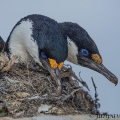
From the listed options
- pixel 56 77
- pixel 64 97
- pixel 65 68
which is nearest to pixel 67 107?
pixel 64 97

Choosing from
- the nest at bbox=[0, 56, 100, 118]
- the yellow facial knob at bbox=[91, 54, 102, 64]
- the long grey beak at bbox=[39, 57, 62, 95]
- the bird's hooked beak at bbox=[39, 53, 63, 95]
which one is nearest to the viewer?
the nest at bbox=[0, 56, 100, 118]

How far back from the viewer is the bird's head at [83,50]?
529cm

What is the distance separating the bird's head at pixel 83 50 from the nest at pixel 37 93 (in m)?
0.54

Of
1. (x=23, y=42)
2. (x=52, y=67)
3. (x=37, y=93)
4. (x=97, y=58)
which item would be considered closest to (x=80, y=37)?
(x=97, y=58)

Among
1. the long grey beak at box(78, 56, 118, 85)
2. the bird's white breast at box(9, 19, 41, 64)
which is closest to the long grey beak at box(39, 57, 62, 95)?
the bird's white breast at box(9, 19, 41, 64)

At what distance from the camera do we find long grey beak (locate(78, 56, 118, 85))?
5020 mm

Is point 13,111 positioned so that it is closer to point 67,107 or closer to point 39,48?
point 67,107

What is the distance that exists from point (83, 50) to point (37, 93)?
4.41 feet

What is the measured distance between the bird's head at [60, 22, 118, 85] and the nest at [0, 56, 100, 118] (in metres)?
0.54

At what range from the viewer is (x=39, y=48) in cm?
467

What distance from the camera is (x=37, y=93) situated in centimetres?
430

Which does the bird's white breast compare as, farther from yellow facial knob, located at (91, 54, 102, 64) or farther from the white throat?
yellow facial knob, located at (91, 54, 102, 64)

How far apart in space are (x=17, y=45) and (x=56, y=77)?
0.99 m

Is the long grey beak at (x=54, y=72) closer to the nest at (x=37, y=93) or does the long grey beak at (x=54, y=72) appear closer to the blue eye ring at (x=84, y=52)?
the nest at (x=37, y=93)
